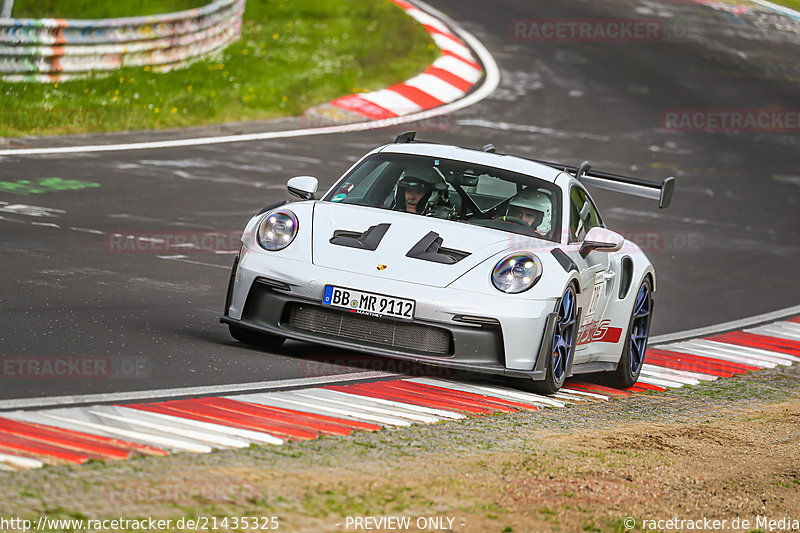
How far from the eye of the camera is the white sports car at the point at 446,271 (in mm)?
7648

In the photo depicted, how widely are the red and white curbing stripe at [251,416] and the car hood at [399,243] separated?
0.62m

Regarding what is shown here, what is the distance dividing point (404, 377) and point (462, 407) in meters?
0.82

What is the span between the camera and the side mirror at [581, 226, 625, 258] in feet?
27.3

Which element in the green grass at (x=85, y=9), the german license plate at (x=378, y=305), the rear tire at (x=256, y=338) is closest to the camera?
the german license plate at (x=378, y=305)

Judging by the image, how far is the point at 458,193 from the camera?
345 inches

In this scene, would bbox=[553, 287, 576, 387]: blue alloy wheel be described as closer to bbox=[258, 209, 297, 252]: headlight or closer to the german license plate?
the german license plate

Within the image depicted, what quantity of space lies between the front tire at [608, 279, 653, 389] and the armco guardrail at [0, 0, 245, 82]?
393 inches

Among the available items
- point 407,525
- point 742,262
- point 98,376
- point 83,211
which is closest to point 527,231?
point 98,376
